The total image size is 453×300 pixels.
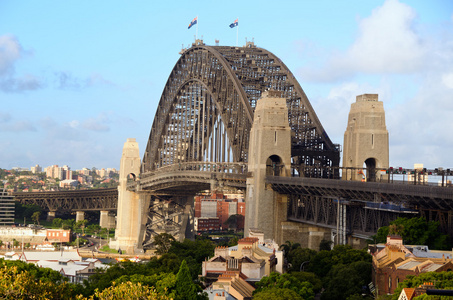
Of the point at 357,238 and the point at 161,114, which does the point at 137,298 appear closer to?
the point at 357,238

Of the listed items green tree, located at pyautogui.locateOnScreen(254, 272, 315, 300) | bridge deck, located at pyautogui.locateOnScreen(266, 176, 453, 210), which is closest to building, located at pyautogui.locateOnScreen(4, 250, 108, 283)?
bridge deck, located at pyautogui.locateOnScreen(266, 176, 453, 210)

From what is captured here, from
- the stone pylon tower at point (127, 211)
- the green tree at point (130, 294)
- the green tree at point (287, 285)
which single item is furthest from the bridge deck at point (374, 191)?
the stone pylon tower at point (127, 211)

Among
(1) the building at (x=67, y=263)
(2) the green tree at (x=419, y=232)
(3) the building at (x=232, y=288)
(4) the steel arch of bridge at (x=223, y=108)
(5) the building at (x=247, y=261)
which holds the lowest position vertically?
(1) the building at (x=67, y=263)

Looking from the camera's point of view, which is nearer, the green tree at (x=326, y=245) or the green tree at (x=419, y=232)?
the green tree at (x=419, y=232)

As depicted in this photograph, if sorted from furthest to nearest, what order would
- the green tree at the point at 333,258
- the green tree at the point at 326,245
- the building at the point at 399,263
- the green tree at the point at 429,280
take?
the green tree at the point at 326,245 → the green tree at the point at 333,258 → the building at the point at 399,263 → the green tree at the point at 429,280

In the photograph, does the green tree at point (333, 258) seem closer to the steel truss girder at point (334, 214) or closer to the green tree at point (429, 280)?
the steel truss girder at point (334, 214)

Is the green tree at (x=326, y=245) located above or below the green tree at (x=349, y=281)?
above

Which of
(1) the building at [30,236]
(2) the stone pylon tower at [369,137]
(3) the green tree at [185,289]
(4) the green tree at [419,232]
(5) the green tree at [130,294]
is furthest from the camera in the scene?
(1) the building at [30,236]

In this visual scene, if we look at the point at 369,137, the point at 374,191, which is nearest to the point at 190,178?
the point at 369,137
